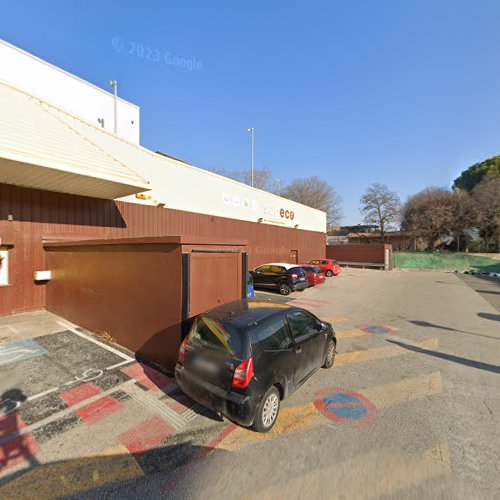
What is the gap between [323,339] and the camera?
4.78 m

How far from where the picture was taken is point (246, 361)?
10.6ft

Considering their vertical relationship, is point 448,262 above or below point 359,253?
below

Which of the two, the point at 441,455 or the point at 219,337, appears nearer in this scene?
the point at 441,455

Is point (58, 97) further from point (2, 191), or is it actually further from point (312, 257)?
point (312, 257)

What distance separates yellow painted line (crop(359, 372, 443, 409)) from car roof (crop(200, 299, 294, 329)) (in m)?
2.02

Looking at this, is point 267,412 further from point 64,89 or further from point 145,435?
point 64,89

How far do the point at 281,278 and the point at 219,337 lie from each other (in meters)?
10.7

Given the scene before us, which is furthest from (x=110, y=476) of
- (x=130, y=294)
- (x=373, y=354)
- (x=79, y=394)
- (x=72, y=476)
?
(x=373, y=354)

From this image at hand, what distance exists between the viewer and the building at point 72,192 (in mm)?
7469

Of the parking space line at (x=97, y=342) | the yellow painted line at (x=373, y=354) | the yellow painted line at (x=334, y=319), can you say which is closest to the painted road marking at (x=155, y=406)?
the parking space line at (x=97, y=342)

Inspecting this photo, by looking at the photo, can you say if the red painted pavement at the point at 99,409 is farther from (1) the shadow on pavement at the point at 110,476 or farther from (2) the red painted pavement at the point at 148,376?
(1) the shadow on pavement at the point at 110,476

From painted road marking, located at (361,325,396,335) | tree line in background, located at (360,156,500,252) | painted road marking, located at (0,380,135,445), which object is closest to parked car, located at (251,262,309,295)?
painted road marking, located at (361,325,396,335)

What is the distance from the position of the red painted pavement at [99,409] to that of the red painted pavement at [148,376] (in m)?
0.57

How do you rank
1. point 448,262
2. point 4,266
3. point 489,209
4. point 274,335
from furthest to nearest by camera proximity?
point 489,209, point 448,262, point 4,266, point 274,335
